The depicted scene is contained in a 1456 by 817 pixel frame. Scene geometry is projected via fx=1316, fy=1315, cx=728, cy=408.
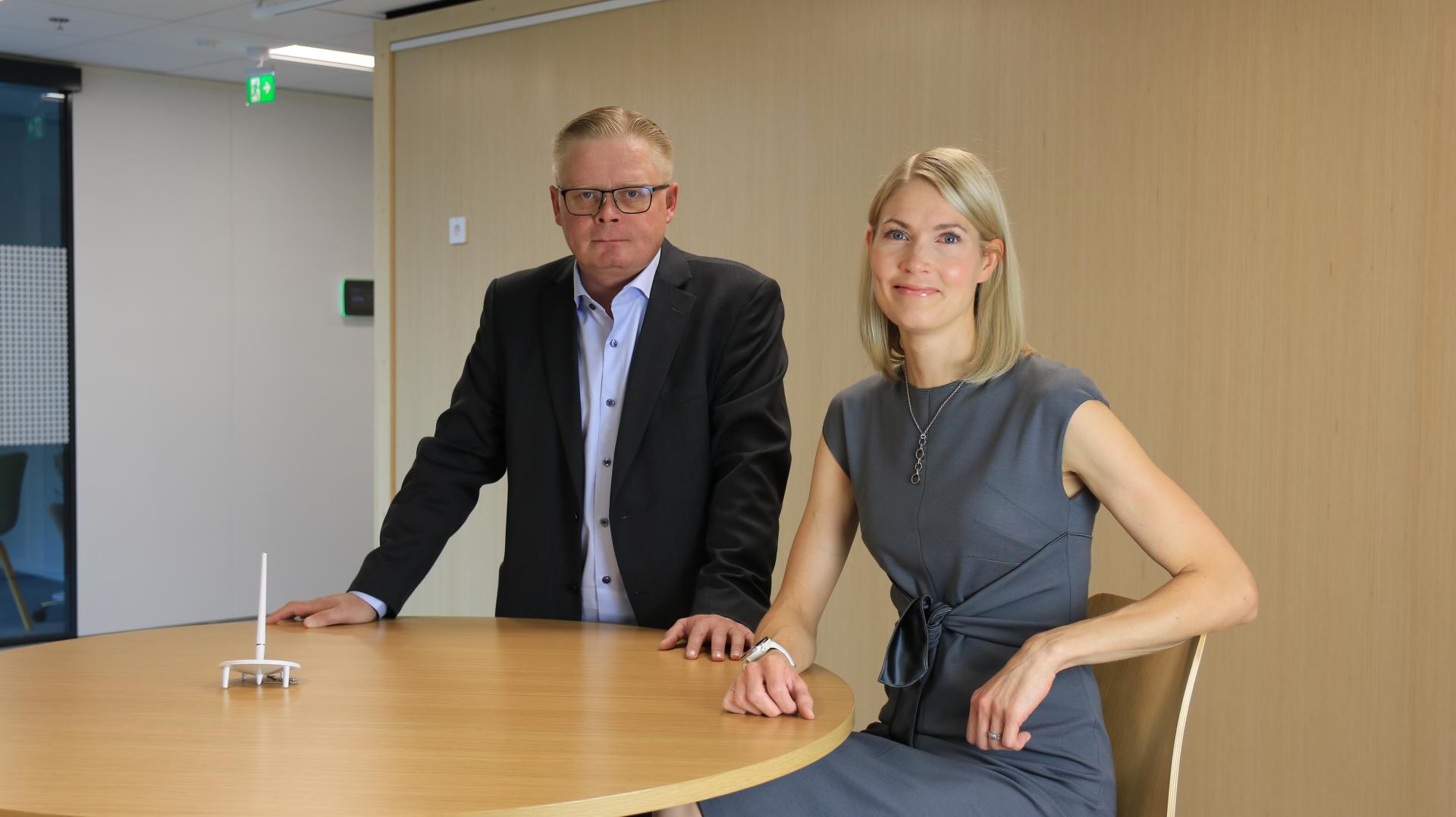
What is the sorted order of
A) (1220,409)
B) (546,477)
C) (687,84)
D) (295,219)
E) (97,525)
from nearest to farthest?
1. (546,477)
2. (1220,409)
3. (687,84)
4. (97,525)
5. (295,219)

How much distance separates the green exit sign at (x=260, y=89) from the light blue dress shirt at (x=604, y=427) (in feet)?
15.5

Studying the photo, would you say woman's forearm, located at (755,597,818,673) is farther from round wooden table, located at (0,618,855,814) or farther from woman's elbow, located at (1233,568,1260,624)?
woman's elbow, located at (1233,568,1260,624)

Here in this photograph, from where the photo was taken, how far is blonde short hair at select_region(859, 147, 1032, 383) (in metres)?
1.92

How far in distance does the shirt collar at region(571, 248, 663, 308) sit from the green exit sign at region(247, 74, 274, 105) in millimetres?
4659

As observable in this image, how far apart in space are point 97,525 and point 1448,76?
6589mm

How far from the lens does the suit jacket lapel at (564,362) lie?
2.46 meters

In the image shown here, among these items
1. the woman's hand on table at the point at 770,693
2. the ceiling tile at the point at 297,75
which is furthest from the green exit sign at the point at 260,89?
the woman's hand on table at the point at 770,693

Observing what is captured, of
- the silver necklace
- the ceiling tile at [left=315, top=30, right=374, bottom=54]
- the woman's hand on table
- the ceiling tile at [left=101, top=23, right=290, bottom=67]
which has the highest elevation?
the ceiling tile at [left=315, top=30, right=374, bottom=54]

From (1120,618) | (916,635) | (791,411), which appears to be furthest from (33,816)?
(791,411)

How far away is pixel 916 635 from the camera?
189 centimetres

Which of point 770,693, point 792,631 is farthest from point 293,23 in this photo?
point 770,693

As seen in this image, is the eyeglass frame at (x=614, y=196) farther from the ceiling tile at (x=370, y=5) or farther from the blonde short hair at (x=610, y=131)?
the ceiling tile at (x=370, y=5)

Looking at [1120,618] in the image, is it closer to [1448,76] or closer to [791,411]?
[1448,76]

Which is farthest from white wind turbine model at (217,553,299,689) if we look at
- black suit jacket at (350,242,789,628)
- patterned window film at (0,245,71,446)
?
patterned window film at (0,245,71,446)
